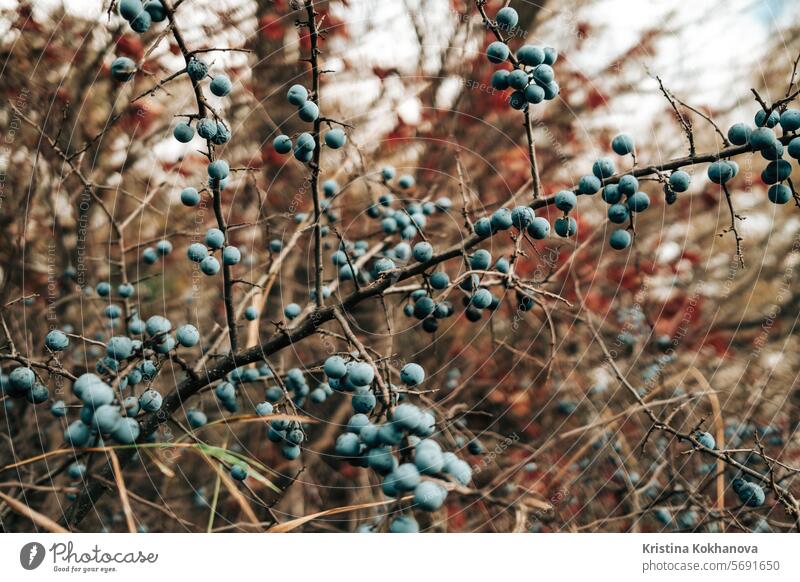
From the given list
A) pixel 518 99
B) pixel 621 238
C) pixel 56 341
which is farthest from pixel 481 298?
pixel 56 341

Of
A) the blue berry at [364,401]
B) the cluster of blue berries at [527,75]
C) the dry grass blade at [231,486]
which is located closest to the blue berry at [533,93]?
the cluster of blue berries at [527,75]

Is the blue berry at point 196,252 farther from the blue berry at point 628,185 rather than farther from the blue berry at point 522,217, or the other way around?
the blue berry at point 628,185

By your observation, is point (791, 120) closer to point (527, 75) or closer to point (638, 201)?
point (638, 201)

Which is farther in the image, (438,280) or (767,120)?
(438,280)

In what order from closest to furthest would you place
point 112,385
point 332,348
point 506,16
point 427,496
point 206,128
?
point 427,496 < point 112,385 < point 206,128 < point 506,16 < point 332,348

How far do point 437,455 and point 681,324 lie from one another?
312 cm

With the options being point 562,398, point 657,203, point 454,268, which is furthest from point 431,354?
point 657,203

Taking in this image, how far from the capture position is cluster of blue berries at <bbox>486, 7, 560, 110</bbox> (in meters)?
1.33

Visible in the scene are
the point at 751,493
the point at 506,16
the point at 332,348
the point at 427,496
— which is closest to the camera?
the point at 427,496

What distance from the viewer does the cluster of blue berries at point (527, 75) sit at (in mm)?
1332

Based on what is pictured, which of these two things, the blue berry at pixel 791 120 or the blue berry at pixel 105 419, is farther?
the blue berry at pixel 791 120

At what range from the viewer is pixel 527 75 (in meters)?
1.37
